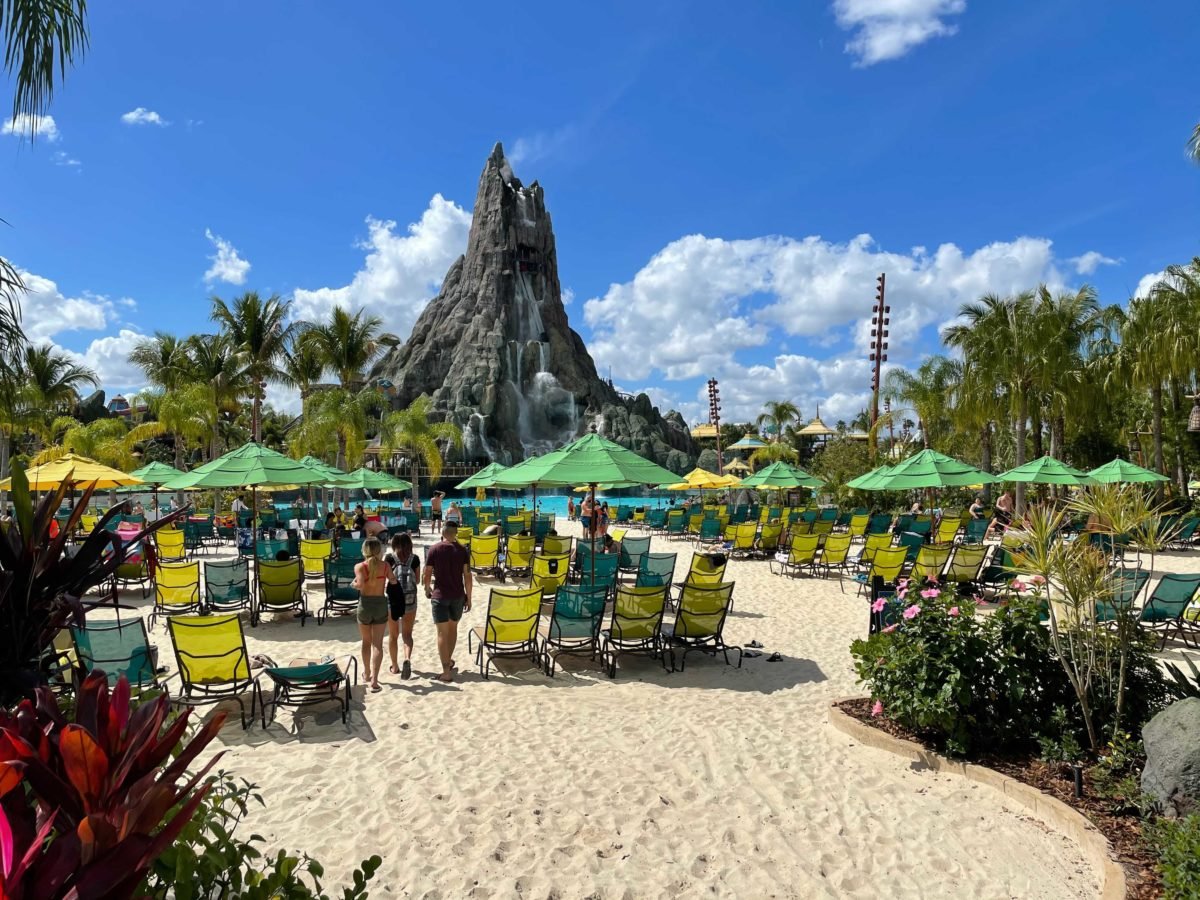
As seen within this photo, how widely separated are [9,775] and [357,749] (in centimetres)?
437

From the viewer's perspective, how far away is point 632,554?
41.1 ft

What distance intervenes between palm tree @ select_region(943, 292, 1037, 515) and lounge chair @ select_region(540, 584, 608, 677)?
1916 centimetres

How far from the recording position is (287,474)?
10367 mm

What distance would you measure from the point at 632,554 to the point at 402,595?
6.04 meters

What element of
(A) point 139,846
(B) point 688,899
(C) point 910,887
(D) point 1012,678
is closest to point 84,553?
(A) point 139,846

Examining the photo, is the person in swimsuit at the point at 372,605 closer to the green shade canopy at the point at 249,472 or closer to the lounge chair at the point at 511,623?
the lounge chair at the point at 511,623

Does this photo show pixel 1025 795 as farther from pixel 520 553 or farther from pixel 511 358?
pixel 511 358

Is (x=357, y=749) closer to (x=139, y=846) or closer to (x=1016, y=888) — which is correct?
(x=1016, y=888)

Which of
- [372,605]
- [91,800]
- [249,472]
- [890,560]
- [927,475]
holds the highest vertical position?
[249,472]

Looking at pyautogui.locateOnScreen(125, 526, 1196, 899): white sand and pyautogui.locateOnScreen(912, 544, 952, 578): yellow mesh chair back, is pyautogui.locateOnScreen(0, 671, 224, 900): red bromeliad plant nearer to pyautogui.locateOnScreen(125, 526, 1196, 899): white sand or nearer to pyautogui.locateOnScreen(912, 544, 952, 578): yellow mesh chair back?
pyautogui.locateOnScreen(125, 526, 1196, 899): white sand

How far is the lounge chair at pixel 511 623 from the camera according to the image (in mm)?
7203

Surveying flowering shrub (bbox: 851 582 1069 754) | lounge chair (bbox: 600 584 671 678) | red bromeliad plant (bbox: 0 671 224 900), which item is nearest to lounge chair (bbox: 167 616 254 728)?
lounge chair (bbox: 600 584 671 678)

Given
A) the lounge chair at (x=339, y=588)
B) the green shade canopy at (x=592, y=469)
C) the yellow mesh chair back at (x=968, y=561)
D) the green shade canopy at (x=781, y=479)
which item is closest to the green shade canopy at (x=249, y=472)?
the lounge chair at (x=339, y=588)

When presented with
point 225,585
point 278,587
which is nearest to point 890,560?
point 278,587
